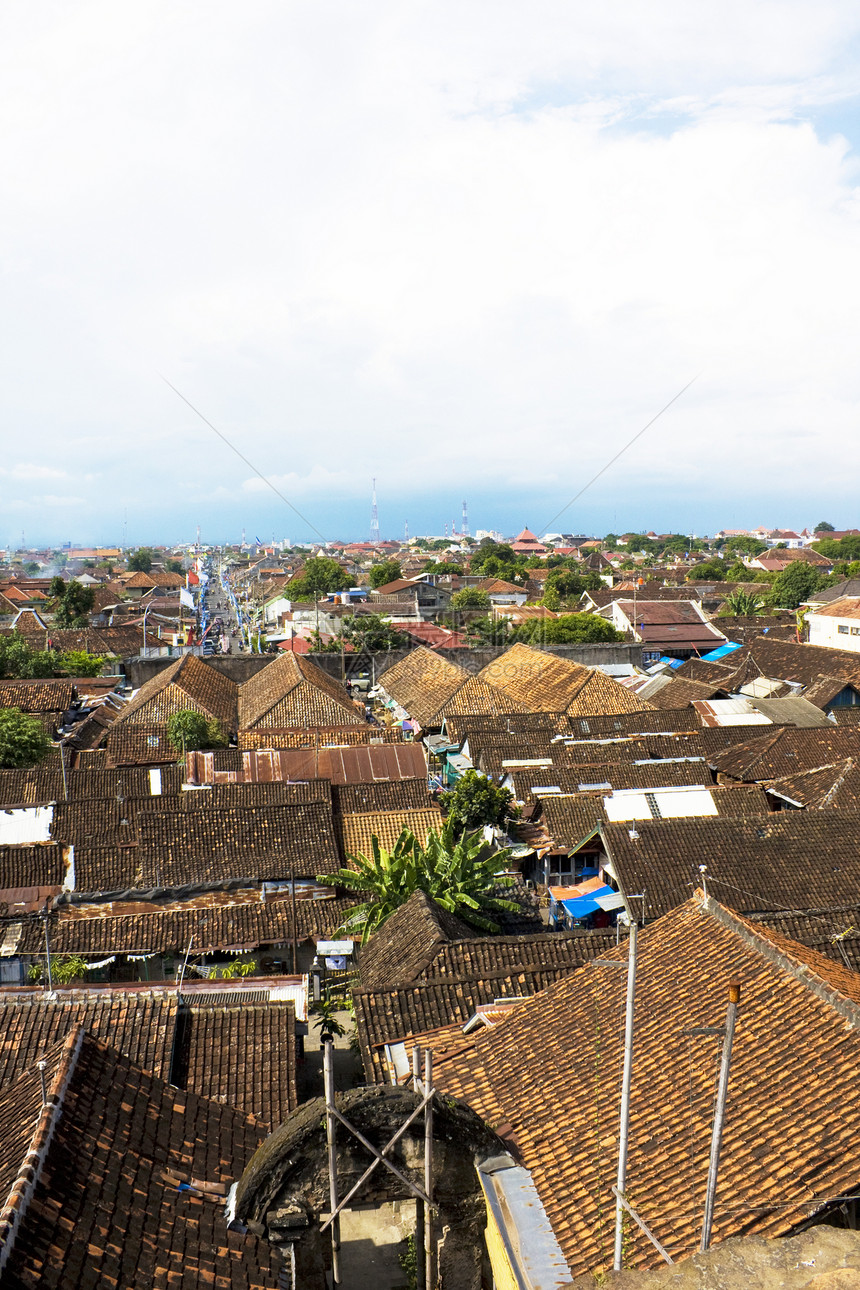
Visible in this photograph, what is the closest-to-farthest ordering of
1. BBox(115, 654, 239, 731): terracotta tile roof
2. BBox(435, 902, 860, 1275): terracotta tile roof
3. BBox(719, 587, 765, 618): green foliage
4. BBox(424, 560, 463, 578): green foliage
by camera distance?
BBox(435, 902, 860, 1275): terracotta tile roof, BBox(115, 654, 239, 731): terracotta tile roof, BBox(719, 587, 765, 618): green foliage, BBox(424, 560, 463, 578): green foliage

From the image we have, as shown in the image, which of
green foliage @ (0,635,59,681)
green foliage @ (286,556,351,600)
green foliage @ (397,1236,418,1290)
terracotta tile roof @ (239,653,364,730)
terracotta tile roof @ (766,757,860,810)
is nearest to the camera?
green foliage @ (397,1236,418,1290)

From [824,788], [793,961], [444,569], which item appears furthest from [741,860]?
[444,569]

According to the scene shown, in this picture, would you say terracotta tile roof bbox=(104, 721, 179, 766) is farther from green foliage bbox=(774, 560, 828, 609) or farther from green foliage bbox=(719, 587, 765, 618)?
green foliage bbox=(774, 560, 828, 609)

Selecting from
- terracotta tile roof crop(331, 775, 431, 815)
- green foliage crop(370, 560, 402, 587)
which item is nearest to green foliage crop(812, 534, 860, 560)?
green foliage crop(370, 560, 402, 587)

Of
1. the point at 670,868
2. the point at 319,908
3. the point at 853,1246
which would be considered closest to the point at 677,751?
the point at 670,868

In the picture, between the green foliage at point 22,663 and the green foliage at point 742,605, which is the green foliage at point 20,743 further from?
the green foliage at point 742,605

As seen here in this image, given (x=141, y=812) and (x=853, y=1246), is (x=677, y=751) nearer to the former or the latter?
(x=141, y=812)
